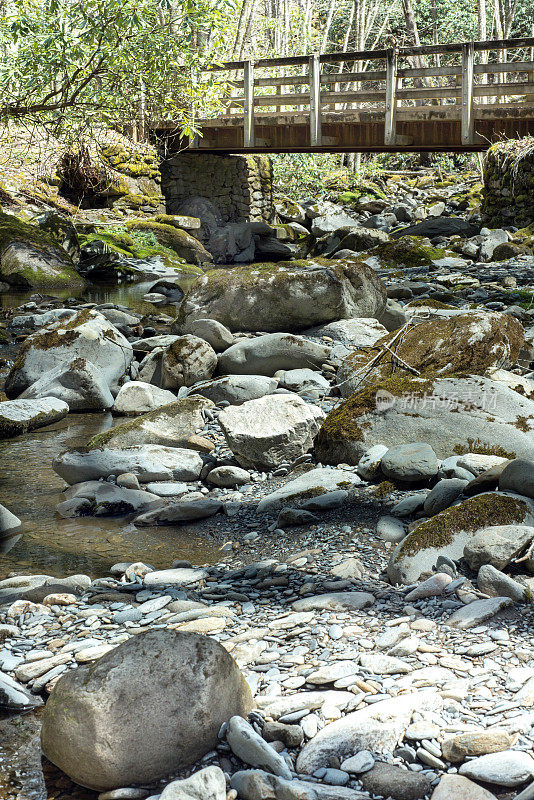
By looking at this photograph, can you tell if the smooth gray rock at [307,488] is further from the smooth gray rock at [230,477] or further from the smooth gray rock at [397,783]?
the smooth gray rock at [397,783]

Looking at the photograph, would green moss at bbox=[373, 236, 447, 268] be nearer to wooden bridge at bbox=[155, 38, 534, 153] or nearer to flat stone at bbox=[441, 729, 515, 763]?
wooden bridge at bbox=[155, 38, 534, 153]

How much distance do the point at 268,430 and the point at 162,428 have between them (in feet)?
3.34

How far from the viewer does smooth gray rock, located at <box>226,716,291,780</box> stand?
6.70 feet

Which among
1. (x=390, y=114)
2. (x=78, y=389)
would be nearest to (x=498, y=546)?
(x=78, y=389)

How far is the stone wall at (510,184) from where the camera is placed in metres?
15.4

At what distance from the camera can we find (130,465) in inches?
202

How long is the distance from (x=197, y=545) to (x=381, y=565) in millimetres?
1113

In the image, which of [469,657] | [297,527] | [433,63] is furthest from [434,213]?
[469,657]

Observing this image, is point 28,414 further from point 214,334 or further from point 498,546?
point 498,546

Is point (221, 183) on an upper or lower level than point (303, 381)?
upper

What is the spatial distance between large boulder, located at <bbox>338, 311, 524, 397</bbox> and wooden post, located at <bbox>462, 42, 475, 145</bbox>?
10.5 m

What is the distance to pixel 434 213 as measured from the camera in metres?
22.9

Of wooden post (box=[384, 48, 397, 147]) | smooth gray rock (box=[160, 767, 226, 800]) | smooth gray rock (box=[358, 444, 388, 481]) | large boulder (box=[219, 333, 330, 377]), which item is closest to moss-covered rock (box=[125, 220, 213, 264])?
wooden post (box=[384, 48, 397, 147])

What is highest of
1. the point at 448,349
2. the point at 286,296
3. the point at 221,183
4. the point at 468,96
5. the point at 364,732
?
the point at 468,96
